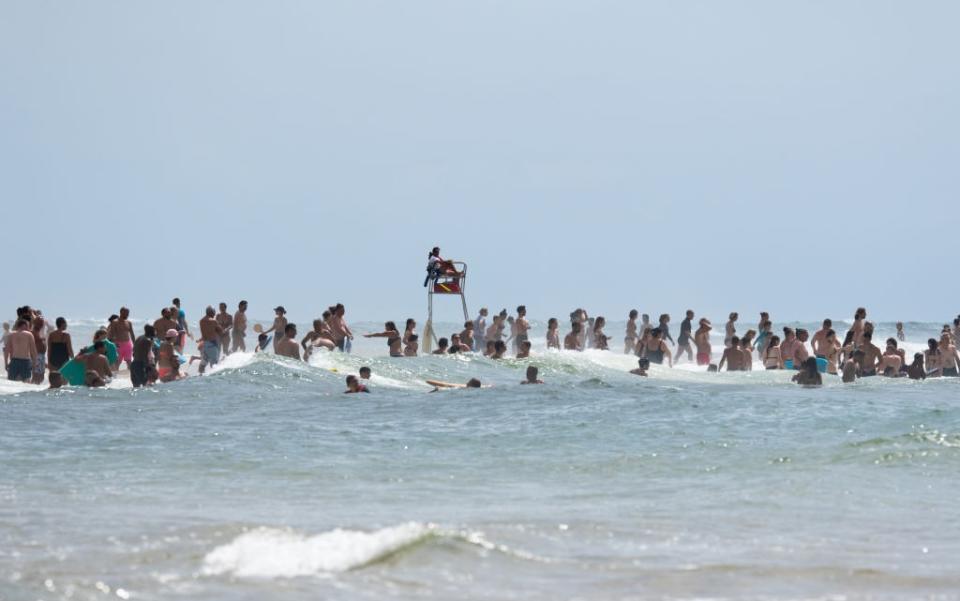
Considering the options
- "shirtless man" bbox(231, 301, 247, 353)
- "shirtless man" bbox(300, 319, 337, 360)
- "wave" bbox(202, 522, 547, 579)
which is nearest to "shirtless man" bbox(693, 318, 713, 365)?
"shirtless man" bbox(300, 319, 337, 360)

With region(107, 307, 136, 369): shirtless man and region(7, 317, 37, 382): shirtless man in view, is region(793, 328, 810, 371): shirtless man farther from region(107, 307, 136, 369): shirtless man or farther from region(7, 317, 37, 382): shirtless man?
region(7, 317, 37, 382): shirtless man

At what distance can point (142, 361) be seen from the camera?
20125 mm

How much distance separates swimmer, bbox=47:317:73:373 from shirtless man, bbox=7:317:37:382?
0.26m

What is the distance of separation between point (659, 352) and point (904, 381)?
655 cm

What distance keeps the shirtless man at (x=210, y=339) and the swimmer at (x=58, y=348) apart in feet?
14.8

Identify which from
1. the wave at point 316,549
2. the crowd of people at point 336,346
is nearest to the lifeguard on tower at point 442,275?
the crowd of people at point 336,346

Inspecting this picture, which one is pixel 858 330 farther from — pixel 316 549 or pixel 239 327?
pixel 316 549

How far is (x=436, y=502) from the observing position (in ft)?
33.3

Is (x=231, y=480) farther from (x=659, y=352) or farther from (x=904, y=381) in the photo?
(x=659, y=352)

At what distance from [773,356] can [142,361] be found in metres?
12.2

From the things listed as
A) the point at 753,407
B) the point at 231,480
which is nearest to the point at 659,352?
the point at 753,407

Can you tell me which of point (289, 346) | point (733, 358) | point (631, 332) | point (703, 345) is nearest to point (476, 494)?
point (289, 346)

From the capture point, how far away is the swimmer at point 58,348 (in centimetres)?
2033

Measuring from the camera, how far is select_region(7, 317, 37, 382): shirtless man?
65.8ft
